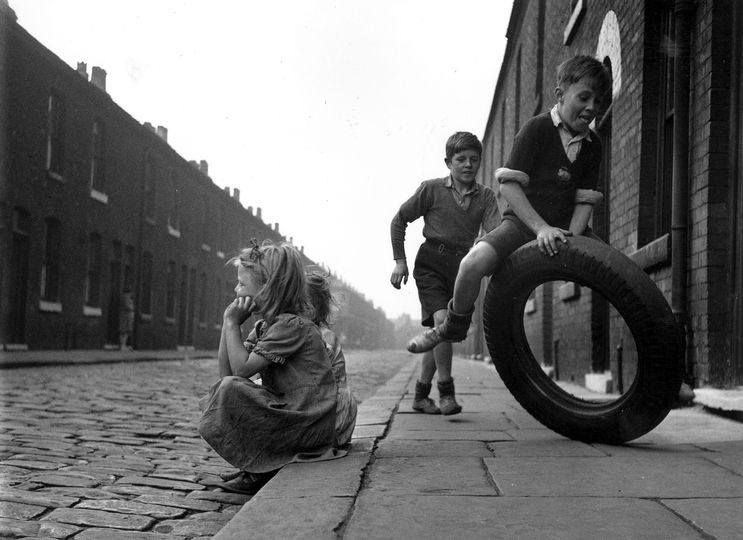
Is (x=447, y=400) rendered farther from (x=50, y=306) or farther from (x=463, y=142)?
(x=50, y=306)

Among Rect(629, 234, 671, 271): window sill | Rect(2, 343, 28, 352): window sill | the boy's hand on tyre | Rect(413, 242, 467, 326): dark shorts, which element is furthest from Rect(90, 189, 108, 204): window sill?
the boy's hand on tyre

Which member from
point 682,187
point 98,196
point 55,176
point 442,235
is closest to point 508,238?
point 442,235

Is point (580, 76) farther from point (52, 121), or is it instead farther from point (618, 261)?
point (52, 121)

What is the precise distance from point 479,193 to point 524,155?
1281mm

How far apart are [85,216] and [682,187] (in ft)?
60.0

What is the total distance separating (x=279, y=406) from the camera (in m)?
3.23

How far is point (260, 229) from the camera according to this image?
1654 inches

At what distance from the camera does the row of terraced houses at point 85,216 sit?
57.8 ft

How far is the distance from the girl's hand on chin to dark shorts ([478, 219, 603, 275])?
114 centimetres

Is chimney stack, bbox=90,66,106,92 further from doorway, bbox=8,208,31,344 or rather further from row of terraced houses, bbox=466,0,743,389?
row of terraced houses, bbox=466,0,743,389

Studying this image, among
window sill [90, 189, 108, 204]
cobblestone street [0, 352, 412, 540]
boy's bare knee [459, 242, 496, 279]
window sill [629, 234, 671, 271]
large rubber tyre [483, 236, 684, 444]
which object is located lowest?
cobblestone street [0, 352, 412, 540]

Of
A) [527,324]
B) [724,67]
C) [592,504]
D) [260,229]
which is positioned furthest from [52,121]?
[260,229]

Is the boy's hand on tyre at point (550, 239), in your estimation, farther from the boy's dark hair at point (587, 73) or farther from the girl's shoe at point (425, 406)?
the girl's shoe at point (425, 406)

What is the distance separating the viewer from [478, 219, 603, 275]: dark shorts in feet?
12.3
